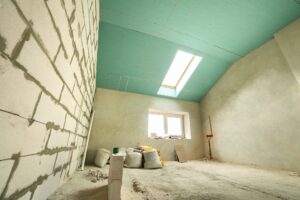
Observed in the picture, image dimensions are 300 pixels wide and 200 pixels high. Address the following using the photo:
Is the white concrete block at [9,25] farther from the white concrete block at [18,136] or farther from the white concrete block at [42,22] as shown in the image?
the white concrete block at [18,136]

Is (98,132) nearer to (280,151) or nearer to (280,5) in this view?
(280,151)

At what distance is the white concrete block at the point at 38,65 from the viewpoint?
0.61m

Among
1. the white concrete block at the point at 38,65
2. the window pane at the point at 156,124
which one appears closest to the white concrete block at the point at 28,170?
the white concrete block at the point at 38,65

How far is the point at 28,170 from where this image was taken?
2.58 ft

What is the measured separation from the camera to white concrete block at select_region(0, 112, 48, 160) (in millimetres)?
538

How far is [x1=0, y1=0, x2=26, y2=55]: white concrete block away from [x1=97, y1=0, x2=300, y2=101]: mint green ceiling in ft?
8.21

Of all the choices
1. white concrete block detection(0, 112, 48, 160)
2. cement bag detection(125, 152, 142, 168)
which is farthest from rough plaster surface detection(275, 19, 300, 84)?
white concrete block detection(0, 112, 48, 160)

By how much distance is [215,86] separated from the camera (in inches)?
192

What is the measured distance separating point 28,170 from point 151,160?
2632mm

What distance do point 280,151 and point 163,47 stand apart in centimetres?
351

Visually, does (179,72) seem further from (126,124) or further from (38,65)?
(38,65)

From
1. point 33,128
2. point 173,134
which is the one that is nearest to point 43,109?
point 33,128

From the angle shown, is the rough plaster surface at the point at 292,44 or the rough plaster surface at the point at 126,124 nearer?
the rough plaster surface at the point at 292,44

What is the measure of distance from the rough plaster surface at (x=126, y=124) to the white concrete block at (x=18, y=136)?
3.14m
